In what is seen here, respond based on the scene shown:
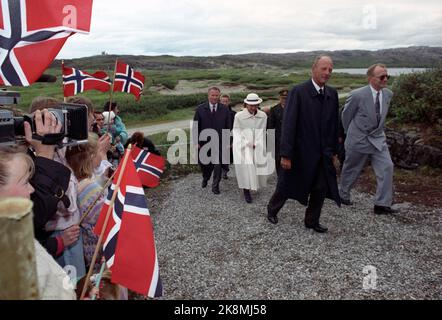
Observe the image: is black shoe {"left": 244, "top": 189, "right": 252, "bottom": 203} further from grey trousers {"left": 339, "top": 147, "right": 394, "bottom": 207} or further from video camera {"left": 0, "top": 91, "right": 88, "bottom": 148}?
video camera {"left": 0, "top": 91, "right": 88, "bottom": 148}

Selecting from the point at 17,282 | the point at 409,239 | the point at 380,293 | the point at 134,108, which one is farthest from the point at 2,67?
the point at 134,108

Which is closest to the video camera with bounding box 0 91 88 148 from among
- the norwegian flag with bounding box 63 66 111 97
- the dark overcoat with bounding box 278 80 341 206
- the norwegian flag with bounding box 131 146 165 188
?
the norwegian flag with bounding box 131 146 165 188

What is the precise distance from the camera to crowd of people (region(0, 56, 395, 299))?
2.00 meters

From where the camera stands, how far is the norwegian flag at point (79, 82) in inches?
221

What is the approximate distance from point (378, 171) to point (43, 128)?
4787mm

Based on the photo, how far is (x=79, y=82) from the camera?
5.85m

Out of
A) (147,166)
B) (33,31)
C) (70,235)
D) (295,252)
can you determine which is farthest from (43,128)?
(295,252)

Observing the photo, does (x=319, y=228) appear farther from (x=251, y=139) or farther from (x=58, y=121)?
(x=58, y=121)

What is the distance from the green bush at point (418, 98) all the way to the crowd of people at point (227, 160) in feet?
10.7

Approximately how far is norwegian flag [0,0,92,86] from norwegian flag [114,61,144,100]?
408 centimetres

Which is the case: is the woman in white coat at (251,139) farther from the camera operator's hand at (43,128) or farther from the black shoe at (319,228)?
the camera operator's hand at (43,128)

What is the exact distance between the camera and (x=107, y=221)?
2039 mm

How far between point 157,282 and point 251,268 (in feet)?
→ 7.16
